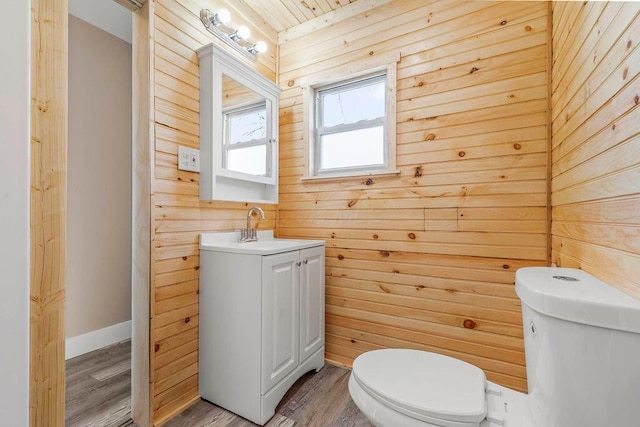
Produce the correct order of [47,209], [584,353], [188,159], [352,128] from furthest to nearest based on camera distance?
[352,128], [188,159], [47,209], [584,353]

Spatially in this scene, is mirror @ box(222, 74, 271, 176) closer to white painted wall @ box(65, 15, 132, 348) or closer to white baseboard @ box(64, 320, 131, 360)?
white painted wall @ box(65, 15, 132, 348)

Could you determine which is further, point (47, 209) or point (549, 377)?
point (47, 209)

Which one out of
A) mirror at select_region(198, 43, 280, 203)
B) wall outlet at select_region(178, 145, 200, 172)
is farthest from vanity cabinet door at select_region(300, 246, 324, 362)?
wall outlet at select_region(178, 145, 200, 172)

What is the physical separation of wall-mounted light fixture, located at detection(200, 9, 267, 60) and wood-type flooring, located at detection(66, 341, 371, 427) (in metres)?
2.16

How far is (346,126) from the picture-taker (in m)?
2.07

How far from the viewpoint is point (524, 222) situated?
58.5 inches

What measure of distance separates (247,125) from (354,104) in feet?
2.52

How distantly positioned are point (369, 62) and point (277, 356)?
188 cm

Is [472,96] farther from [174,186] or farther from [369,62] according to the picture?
[174,186]

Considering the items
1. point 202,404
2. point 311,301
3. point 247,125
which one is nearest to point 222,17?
point 247,125

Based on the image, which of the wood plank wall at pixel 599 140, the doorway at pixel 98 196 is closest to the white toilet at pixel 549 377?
the wood plank wall at pixel 599 140

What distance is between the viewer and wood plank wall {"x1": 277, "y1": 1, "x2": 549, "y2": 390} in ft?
4.90

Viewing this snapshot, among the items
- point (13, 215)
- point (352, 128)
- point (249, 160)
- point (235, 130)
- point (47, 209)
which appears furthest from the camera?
point (352, 128)

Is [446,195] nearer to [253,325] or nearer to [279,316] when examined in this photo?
[279,316]
